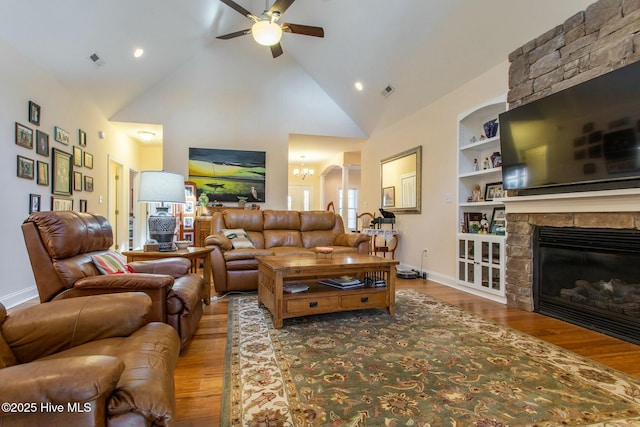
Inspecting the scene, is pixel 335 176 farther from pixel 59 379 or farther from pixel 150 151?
pixel 59 379

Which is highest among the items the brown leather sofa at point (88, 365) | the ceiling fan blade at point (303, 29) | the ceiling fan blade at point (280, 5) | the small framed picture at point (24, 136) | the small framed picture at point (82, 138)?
the ceiling fan blade at point (303, 29)

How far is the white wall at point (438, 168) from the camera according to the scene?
3939mm

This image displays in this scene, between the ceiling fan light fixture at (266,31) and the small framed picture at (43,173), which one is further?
the small framed picture at (43,173)

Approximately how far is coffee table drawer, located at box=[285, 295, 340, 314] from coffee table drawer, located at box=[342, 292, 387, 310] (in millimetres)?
81

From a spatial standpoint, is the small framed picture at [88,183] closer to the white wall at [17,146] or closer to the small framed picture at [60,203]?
the small framed picture at [60,203]

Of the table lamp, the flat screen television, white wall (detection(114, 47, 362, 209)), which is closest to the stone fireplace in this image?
the flat screen television

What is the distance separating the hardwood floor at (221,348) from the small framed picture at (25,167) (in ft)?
7.67

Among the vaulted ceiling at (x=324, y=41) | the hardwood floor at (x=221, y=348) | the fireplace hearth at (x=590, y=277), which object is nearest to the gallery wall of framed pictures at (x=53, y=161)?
the vaulted ceiling at (x=324, y=41)

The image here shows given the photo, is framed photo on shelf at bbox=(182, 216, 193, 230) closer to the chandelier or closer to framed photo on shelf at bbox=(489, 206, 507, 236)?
framed photo on shelf at bbox=(489, 206, 507, 236)

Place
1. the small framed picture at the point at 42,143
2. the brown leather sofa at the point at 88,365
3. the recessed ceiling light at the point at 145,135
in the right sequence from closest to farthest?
the brown leather sofa at the point at 88,365, the small framed picture at the point at 42,143, the recessed ceiling light at the point at 145,135

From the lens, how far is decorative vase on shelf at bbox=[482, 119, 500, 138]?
12.2 ft

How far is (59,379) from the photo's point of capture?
2.61 ft

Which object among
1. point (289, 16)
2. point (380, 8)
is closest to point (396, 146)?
point (380, 8)

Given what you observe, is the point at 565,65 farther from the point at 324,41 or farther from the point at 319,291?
the point at 324,41
